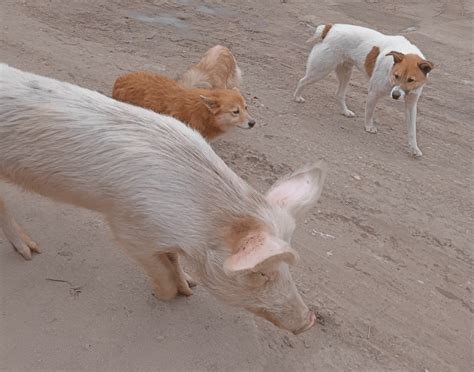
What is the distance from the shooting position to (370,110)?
6.80 meters

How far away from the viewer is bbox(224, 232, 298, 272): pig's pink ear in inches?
103

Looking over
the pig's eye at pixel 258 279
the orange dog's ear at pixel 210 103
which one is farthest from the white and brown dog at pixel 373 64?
the pig's eye at pixel 258 279

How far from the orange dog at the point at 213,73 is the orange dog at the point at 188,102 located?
2.69 ft

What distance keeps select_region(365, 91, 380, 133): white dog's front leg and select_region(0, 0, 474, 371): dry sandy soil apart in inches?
5.2

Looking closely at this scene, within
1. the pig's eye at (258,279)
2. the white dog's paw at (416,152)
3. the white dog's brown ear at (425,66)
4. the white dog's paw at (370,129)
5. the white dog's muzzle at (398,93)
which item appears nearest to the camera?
the pig's eye at (258,279)

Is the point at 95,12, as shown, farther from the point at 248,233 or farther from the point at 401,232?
the point at 248,233

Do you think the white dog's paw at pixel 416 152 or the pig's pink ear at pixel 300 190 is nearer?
the pig's pink ear at pixel 300 190

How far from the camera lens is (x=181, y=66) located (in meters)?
7.77

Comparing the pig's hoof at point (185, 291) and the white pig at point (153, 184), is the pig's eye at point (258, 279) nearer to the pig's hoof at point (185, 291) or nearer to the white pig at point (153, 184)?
the white pig at point (153, 184)

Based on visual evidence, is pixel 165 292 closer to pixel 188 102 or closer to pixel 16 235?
pixel 16 235

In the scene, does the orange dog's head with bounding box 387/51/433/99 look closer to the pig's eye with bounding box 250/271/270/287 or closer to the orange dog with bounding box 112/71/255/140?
the orange dog with bounding box 112/71/255/140

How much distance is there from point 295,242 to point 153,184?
1.73m

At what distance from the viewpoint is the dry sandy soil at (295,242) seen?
344 cm

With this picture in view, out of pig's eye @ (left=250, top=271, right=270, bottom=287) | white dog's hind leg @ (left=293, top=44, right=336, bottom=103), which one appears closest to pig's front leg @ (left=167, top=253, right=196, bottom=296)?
pig's eye @ (left=250, top=271, right=270, bottom=287)
